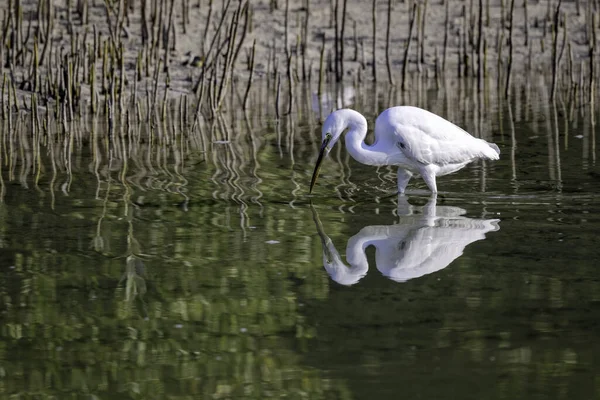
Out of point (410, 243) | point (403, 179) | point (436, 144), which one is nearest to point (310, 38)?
A: point (403, 179)

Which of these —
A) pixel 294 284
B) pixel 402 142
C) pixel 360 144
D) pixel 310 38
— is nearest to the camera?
pixel 294 284

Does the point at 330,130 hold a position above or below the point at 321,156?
above

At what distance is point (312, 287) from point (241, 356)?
101 centimetres

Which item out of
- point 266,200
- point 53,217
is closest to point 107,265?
point 53,217

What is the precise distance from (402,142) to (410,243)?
5.11 feet

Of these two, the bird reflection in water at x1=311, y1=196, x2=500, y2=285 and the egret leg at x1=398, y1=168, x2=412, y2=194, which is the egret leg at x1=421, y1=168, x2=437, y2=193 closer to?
the egret leg at x1=398, y1=168, x2=412, y2=194

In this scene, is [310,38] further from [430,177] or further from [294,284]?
[294,284]

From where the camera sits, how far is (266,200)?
24.2ft

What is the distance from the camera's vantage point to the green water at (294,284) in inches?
158

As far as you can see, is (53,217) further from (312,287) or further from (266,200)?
(312,287)

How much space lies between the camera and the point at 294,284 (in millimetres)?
Result: 5215

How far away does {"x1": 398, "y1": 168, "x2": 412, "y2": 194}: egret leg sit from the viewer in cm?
770

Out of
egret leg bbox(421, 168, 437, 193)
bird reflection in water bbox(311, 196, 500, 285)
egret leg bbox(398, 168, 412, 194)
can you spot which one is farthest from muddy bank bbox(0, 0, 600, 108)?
bird reflection in water bbox(311, 196, 500, 285)

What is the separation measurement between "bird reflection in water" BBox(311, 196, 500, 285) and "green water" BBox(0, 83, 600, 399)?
0.02 meters
